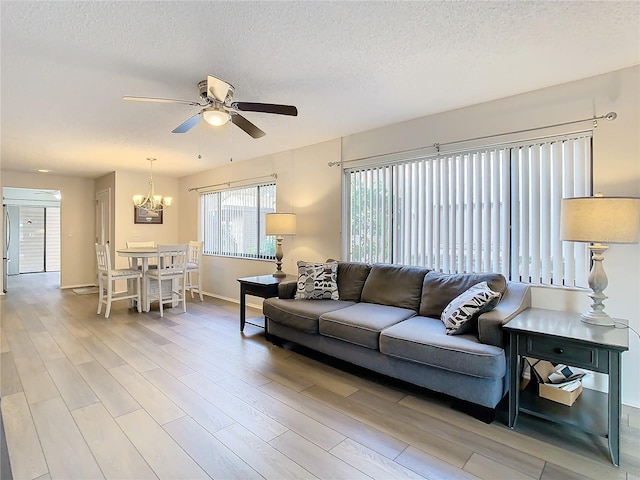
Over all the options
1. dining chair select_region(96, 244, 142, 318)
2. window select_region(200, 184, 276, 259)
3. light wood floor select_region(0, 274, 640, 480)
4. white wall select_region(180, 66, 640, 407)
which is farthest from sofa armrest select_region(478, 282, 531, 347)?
dining chair select_region(96, 244, 142, 318)

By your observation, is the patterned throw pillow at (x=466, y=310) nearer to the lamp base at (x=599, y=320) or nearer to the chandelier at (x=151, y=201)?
the lamp base at (x=599, y=320)

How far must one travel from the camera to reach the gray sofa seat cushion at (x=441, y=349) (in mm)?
2086

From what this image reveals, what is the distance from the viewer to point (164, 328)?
4.15 metres

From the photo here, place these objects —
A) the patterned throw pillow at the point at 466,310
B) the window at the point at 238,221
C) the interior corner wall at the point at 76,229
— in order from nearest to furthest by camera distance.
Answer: the patterned throw pillow at the point at 466,310 → the window at the point at 238,221 → the interior corner wall at the point at 76,229

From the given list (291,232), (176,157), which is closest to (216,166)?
(176,157)

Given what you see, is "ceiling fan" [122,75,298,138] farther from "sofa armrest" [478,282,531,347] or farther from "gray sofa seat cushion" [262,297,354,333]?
"sofa armrest" [478,282,531,347]

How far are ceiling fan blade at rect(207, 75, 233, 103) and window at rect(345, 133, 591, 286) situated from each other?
6.63 ft

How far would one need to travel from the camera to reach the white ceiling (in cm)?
177

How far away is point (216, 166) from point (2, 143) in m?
2.81

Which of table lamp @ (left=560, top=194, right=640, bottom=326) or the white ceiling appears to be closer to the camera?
the white ceiling

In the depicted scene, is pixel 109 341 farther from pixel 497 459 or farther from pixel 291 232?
pixel 497 459

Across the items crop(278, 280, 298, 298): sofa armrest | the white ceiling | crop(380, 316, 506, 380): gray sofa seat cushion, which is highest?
the white ceiling

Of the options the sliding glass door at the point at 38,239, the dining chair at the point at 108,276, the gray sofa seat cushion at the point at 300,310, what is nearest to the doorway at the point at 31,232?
the sliding glass door at the point at 38,239

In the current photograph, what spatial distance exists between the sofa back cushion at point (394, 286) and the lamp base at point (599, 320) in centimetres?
124
